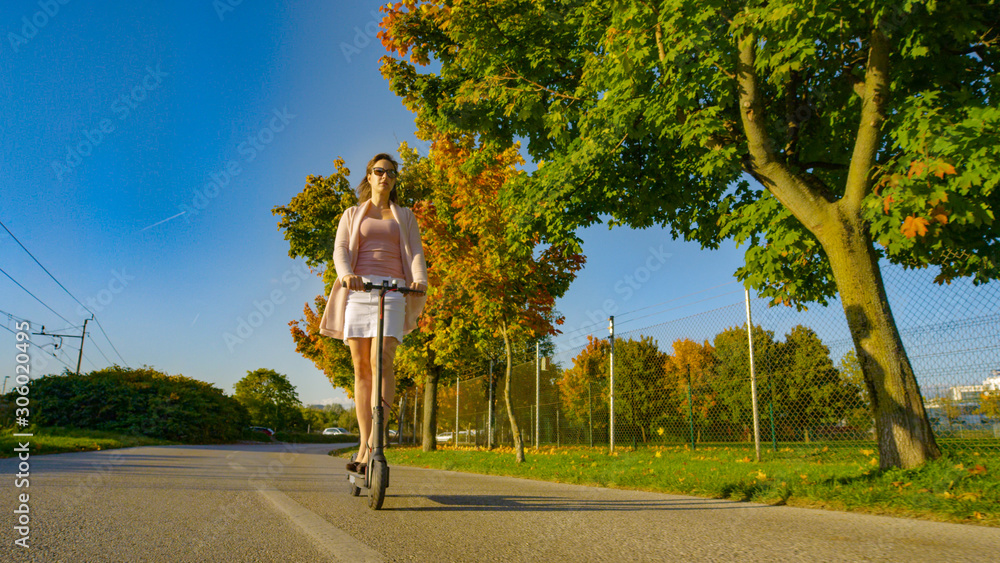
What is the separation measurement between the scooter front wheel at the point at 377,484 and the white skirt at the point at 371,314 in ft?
3.12

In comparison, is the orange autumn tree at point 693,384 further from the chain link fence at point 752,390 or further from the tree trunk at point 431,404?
the tree trunk at point 431,404

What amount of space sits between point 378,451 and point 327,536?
1.05 metres

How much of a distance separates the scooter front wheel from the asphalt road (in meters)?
0.07

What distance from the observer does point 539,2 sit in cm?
856

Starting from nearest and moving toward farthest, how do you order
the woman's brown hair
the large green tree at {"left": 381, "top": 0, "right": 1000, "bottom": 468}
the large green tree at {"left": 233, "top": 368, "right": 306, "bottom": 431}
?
1. the woman's brown hair
2. the large green tree at {"left": 381, "top": 0, "right": 1000, "bottom": 468}
3. the large green tree at {"left": 233, "top": 368, "right": 306, "bottom": 431}

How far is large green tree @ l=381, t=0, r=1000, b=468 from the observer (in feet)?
17.1

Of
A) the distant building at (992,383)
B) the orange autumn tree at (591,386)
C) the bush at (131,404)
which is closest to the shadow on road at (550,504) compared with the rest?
the distant building at (992,383)

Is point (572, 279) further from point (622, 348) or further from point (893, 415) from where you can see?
point (893, 415)

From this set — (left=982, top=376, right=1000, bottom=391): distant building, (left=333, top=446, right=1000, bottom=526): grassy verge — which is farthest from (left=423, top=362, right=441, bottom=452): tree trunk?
(left=982, top=376, right=1000, bottom=391): distant building

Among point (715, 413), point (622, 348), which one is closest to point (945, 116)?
point (715, 413)

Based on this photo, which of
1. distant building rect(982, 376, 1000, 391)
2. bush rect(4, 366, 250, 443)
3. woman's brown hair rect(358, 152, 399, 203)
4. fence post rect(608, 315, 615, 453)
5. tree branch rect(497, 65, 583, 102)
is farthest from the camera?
bush rect(4, 366, 250, 443)

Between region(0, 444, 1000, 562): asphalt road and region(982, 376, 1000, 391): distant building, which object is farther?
region(982, 376, 1000, 391): distant building

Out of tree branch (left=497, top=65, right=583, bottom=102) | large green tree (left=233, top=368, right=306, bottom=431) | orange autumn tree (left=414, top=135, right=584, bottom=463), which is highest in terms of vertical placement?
tree branch (left=497, top=65, right=583, bottom=102)

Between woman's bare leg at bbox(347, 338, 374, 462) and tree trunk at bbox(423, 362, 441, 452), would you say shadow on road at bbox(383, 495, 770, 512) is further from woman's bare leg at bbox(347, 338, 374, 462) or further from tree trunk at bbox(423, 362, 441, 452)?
tree trunk at bbox(423, 362, 441, 452)
